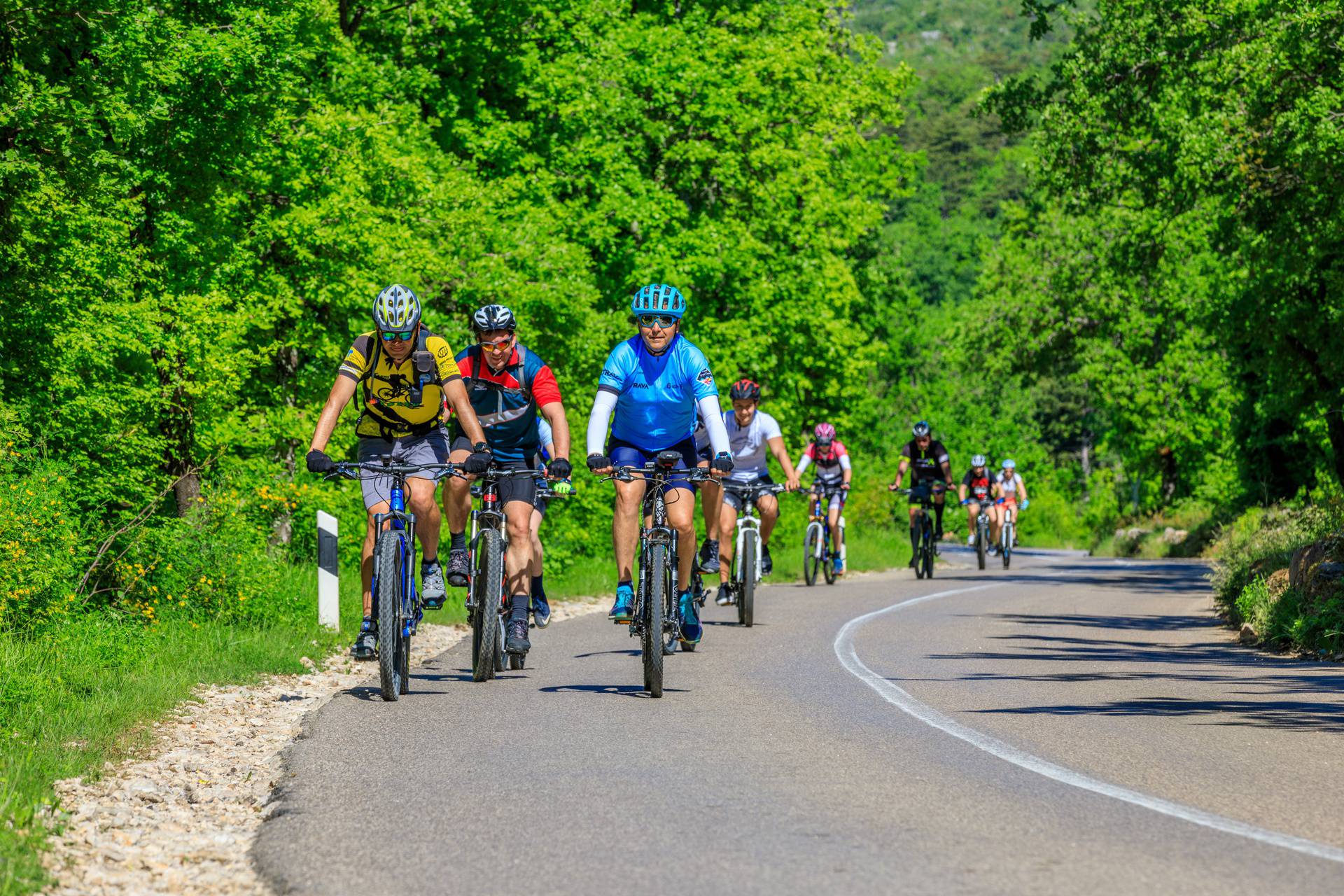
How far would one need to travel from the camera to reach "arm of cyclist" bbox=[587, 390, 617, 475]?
1059cm

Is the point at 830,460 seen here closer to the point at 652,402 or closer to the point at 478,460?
the point at 652,402

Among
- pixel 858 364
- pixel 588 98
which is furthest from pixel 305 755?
pixel 858 364

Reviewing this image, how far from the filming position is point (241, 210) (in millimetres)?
20016

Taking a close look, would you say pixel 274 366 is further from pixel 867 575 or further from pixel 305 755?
pixel 305 755

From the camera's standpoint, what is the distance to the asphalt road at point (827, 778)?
5582 mm

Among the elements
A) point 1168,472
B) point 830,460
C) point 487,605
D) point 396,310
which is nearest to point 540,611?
point 487,605

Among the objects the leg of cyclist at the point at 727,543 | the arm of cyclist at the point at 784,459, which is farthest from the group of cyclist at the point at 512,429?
the arm of cyclist at the point at 784,459

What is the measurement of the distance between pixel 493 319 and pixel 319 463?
1.77 metres

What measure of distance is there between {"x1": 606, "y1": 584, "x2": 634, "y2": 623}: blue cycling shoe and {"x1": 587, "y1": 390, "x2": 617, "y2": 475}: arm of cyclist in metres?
0.78

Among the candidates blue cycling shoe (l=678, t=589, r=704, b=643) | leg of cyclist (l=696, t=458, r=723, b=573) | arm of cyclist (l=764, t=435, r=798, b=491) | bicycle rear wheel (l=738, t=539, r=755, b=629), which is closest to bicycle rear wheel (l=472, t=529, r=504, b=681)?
blue cycling shoe (l=678, t=589, r=704, b=643)

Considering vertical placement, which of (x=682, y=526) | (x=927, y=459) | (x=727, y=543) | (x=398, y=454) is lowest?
(x=727, y=543)

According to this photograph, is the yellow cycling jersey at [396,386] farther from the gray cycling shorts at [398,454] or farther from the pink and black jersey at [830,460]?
the pink and black jersey at [830,460]

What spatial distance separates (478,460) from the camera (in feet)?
33.2

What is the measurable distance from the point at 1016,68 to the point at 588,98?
451 ft
